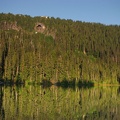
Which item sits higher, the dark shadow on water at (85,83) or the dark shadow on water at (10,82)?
the dark shadow on water at (10,82)

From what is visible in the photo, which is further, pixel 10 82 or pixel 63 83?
pixel 63 83

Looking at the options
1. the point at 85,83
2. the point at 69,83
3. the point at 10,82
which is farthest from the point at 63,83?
the point at 10,82

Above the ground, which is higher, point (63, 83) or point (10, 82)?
point (10, 82)

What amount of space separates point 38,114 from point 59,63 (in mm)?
129772

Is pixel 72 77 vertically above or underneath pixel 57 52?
underneath

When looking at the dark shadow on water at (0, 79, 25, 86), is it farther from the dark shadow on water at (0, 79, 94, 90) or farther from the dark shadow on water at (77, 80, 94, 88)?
the dark shadow on water at (77, 80, 94, 88)

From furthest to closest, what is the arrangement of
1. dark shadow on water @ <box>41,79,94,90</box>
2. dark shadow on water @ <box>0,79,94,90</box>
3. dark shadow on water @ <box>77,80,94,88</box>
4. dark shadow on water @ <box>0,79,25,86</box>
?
dark shadow on water @ <box>77,80,94,88</box>, dark shadow on water @ <box>41,79,94,90</box>, dark shadow on water @ <box>0,79,94,90</box>, dark shadow on water @ <box>0,79,25,86</box>

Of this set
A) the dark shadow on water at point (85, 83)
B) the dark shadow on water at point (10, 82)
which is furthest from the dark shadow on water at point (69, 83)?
the dark shadow on water at point (10, 82)

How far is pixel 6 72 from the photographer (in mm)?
151500

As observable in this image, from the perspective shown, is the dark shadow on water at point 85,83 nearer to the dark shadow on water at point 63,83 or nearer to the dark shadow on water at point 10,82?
the dark shadow on water at point 63,83

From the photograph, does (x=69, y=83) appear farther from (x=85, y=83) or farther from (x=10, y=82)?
(x=10, y=82)

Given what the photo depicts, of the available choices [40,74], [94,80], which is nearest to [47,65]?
[40,74]

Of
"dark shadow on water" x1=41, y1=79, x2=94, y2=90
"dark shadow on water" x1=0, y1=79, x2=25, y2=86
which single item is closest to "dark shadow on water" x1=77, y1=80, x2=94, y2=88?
"dark shadow on water" x1=41, y1=79, x2=94, y2=90

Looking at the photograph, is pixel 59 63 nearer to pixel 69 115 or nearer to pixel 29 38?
pixel 29 38
